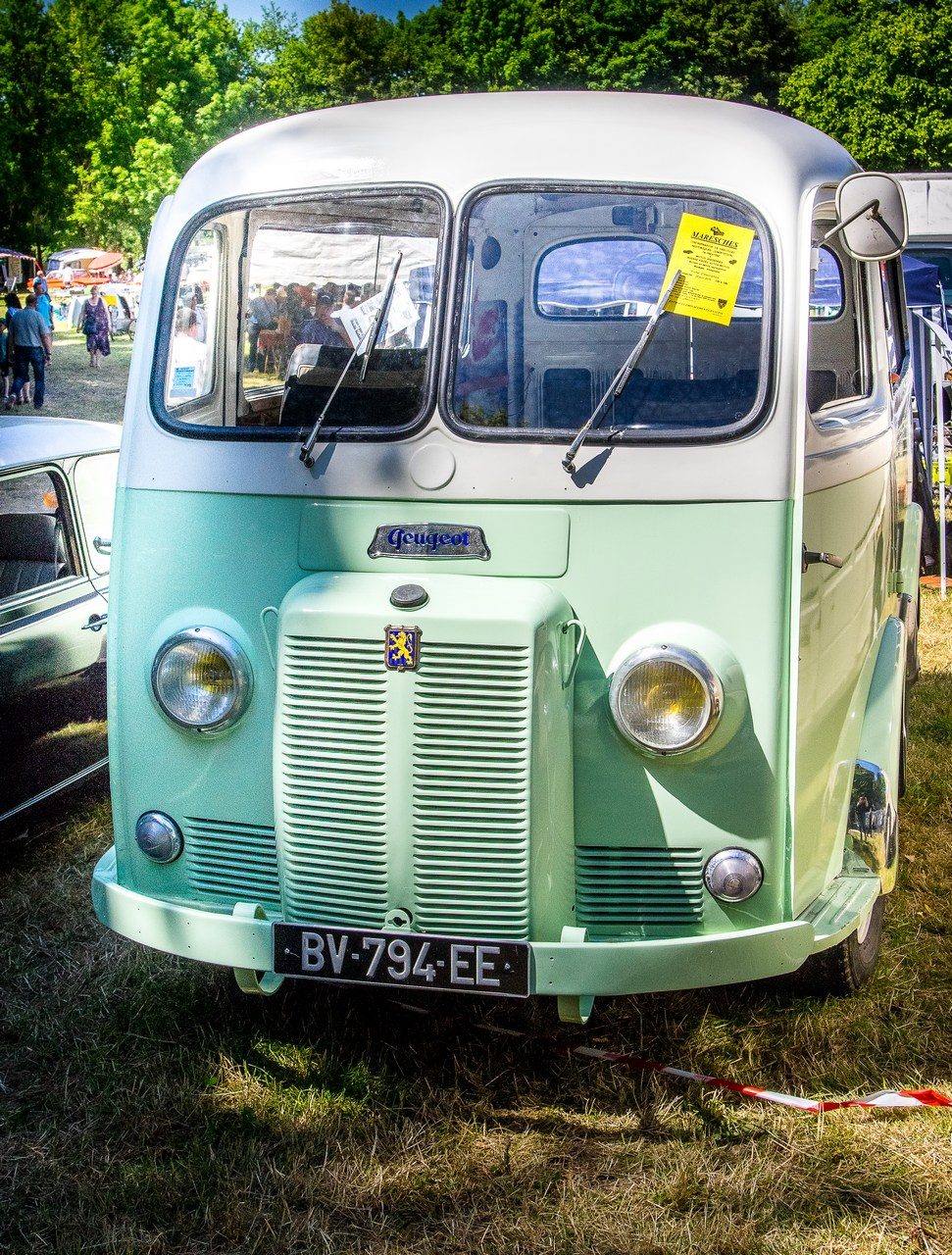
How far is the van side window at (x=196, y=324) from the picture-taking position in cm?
370

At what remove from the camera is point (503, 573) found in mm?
3240

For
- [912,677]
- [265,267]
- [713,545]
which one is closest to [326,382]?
[265,267]

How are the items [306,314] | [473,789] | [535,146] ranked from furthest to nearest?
[306,314]
[535,146]
[473,789]

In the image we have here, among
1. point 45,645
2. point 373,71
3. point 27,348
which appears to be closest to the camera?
point 45,645

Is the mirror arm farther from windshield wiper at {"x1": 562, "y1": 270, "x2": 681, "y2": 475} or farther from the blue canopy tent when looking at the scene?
the blue canopy tent

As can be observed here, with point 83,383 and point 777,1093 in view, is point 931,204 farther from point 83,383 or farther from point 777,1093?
point 83,383

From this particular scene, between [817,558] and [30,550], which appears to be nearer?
[817,558]

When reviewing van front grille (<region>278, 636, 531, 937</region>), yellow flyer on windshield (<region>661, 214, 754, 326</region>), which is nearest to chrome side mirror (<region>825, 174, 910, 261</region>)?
yellow flyer on windshield (<region>661, 214, 754, 326</region>)

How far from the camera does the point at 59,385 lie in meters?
24.0

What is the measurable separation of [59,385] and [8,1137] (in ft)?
73.3

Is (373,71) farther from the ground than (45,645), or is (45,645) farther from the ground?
(373,71)

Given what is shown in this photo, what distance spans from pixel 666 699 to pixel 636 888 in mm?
502

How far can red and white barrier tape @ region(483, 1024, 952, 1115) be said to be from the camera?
11.4ft

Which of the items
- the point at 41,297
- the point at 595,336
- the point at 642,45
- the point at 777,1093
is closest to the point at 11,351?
the point at 41,297
